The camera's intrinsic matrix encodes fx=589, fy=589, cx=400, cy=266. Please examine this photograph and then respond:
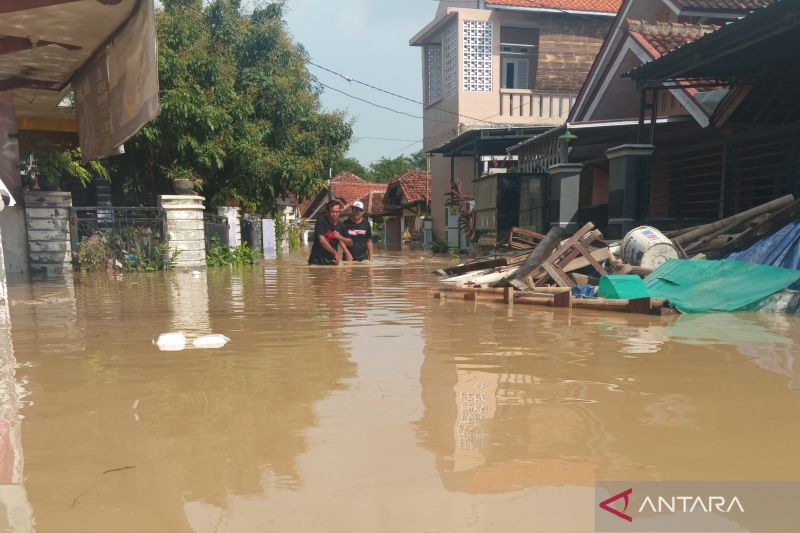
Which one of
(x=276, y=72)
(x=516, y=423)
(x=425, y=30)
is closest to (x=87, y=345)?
(x=516, y=423)

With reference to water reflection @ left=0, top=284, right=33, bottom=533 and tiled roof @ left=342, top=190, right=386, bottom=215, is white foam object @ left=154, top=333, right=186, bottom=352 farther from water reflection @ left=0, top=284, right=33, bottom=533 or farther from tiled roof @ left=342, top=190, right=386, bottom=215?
tiled roof @ left=342, top=190, right=386, bottom=215

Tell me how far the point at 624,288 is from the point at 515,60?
626 inches

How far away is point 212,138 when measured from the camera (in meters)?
14.9

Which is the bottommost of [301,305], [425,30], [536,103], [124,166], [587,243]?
[301,305]

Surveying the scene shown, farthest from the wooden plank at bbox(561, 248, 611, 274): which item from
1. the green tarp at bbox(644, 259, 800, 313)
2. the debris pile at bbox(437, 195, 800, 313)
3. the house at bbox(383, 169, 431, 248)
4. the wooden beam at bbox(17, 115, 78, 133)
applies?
the house at bbox(383, 169, 431, 248)

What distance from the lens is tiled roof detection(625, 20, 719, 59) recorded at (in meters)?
12.1

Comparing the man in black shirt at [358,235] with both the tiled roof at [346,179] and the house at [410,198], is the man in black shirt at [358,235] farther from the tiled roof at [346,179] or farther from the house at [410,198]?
the tiled roof at [346,179]

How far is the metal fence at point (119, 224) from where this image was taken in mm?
12484

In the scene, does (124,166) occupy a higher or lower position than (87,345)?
higher

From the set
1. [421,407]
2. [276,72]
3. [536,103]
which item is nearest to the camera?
[421,407]

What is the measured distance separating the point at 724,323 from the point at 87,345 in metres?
5.42

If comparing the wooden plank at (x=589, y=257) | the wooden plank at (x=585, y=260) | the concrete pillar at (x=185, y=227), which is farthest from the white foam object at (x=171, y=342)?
the concrete pillar at (x=185, y=227)

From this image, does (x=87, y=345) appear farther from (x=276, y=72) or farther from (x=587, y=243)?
(x=276, y=72)

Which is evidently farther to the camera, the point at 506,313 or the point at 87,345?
the point at 506,313
